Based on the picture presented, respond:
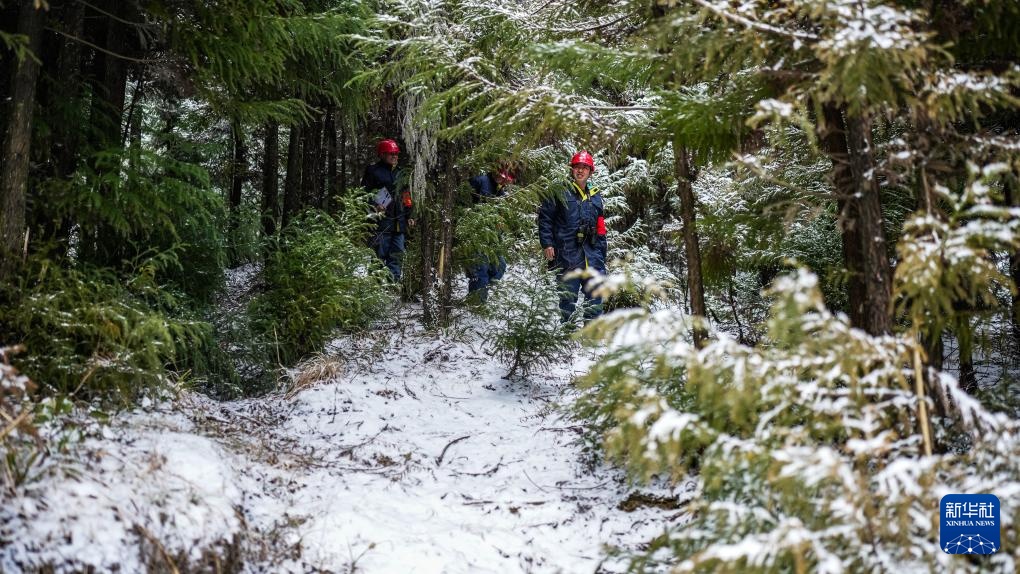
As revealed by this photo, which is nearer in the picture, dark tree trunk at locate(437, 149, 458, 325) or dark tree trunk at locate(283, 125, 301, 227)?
dark tree trunk at locate(437, 149, 458, 325)

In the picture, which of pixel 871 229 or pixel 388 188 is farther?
pixel 388 188

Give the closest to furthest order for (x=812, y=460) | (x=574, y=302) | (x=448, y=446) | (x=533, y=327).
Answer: (x=812, y=460), (x=448, y=446), (x=533, y=327), (x=574, y=302)

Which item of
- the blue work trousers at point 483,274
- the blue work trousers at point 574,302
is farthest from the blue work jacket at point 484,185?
the blue work trousers at point 574,302

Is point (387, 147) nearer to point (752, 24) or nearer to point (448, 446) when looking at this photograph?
point (448, 446)

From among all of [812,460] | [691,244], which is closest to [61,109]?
[691,244]

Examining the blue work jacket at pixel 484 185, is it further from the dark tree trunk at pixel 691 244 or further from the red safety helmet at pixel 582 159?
the dark tree trunk at pixel 691 244

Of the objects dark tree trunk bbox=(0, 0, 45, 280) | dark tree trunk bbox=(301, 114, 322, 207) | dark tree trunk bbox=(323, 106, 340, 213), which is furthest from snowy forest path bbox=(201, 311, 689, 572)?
dark tree trunk bbox=(323, 106, 340, 213)

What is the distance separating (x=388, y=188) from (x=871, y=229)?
25.1 ft

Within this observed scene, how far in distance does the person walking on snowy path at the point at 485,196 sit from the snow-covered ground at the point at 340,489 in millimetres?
3097

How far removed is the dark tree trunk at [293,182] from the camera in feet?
31.9

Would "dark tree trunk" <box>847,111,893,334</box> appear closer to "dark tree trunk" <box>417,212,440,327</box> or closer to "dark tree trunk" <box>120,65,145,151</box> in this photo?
"dark tree trunk" <box>417,212,440,327</box>

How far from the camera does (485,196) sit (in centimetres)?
1030

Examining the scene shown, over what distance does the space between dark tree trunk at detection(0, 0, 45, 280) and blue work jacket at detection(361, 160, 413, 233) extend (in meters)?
5.41

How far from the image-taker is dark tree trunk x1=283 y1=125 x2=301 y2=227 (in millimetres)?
9719
